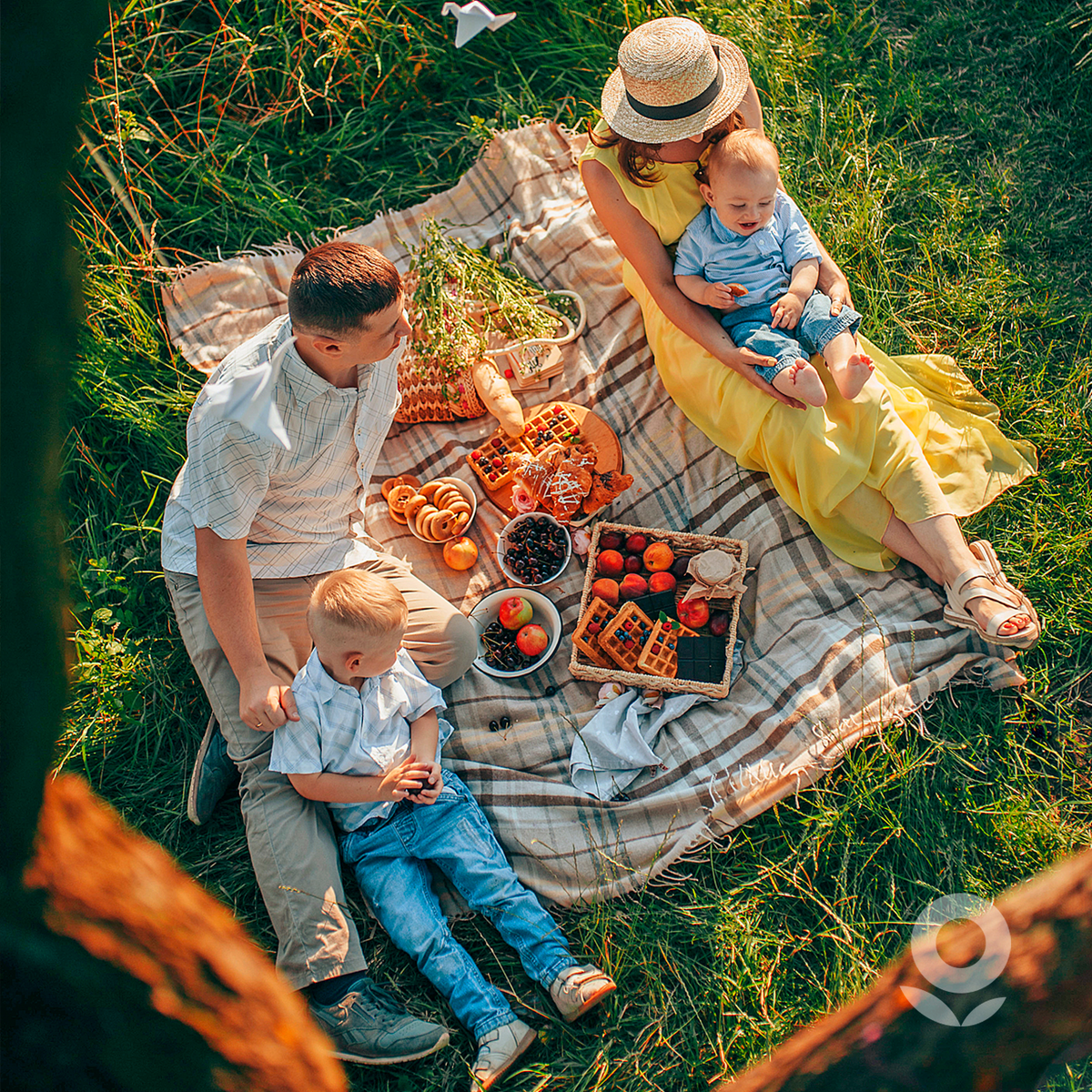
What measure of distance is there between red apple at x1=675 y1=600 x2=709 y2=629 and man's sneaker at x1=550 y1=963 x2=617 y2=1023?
141 cm

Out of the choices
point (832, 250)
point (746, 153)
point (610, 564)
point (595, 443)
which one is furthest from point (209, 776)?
point (832, 250)

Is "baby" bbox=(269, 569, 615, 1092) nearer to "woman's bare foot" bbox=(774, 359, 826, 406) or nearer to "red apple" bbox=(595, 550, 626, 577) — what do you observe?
"red apple" bbox=(595, 550, 626, 577)

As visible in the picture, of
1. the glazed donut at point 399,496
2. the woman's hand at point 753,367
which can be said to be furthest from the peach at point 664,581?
the glazed donut at point 399,496

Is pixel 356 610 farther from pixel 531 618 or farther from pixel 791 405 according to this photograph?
pixel 791 405

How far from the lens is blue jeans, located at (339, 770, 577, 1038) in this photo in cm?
286

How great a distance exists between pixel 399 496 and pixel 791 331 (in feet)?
6.52

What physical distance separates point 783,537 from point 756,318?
994 mm

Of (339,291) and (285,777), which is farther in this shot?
(285,777)

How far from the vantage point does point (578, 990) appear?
9.03 ft

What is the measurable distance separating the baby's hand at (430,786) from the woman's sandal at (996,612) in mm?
2191

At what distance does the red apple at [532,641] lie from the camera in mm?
3428

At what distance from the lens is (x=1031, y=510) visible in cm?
354

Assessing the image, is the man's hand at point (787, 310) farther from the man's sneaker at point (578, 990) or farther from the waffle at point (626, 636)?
the man's sneaker at point (578, 990)

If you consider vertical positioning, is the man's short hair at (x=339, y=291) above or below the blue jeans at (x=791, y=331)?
above
